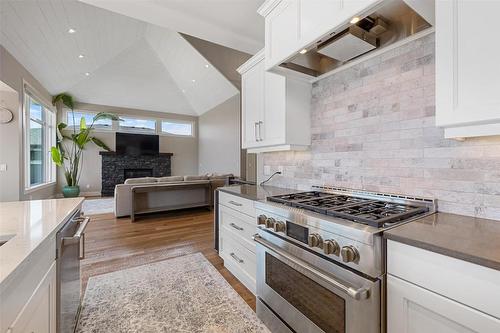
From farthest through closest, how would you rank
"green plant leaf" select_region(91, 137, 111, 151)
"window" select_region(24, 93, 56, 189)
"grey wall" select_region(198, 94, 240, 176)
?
"green plant leaf" select_region(91, 137, 111, 151)
"grey wall" select_region(198, 94, 240, 176)
"window" select_region(24, 93, 56, 189)

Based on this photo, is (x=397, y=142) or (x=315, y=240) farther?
(x=397, y=142)

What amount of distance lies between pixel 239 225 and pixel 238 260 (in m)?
0.36

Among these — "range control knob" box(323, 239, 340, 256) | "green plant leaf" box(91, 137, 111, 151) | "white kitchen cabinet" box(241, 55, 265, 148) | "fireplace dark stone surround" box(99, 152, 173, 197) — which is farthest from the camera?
"fireplace dark stone surround" box(99, 152, 173, 197)

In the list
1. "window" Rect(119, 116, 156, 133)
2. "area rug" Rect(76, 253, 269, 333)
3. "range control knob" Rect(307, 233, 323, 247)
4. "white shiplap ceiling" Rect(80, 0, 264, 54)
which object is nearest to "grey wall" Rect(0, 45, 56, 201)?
"area rug" Rect(76, 253, 269, 333)

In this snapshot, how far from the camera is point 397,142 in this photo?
1.57m

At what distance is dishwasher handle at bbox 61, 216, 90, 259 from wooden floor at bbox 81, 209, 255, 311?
0.93m

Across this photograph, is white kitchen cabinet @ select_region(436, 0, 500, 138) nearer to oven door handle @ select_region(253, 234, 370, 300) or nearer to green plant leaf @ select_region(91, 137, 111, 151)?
oven door handle @ select_region(253, 234, 370, 300)

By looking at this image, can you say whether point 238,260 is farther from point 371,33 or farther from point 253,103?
point 371,33

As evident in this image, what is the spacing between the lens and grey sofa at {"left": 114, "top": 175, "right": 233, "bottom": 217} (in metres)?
4.73

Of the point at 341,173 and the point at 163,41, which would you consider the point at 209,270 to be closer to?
the point at 341,173

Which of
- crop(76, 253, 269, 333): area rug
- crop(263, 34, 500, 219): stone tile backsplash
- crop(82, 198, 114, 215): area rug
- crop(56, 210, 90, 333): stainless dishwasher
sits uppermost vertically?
crop(263, 34, 500, 219): stone tile backsplash

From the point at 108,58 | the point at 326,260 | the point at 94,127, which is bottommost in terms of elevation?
the point at 326,260

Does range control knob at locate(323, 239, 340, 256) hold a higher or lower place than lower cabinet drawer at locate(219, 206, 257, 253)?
higher

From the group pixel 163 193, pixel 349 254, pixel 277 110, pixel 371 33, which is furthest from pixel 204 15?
pixel 163 193
